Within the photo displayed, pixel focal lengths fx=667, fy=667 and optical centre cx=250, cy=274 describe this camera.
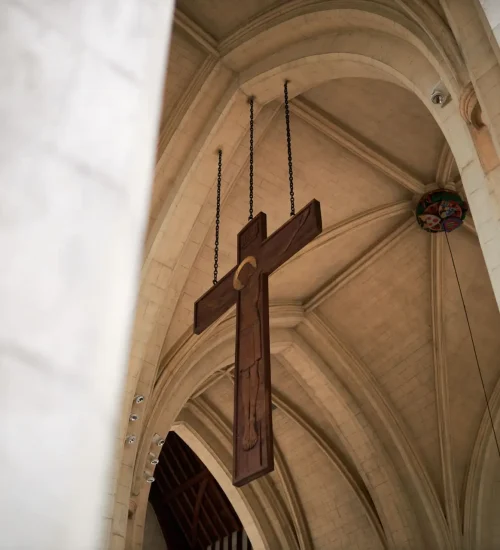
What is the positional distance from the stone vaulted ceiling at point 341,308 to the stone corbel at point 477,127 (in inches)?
104

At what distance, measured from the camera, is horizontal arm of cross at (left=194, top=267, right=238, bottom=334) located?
6.64m

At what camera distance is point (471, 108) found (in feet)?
17.1

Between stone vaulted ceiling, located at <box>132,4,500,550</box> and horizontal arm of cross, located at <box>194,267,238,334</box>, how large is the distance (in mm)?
1953

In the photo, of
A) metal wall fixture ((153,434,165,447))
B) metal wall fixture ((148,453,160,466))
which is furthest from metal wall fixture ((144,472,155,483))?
metal wall fixture ((153,434,165,447))

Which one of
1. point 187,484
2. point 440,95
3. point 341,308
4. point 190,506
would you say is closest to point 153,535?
point 190,506

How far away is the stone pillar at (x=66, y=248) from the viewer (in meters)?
0.69

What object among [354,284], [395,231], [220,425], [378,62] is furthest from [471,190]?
[220,425]

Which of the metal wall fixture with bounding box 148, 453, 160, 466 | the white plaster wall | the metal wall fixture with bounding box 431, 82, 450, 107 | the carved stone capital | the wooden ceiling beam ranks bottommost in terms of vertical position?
the metal wall fixture with bounding box 148, 453, 160, 466

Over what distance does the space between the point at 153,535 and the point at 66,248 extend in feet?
70.0

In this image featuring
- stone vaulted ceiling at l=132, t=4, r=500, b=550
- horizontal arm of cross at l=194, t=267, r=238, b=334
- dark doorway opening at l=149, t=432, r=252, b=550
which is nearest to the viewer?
horizontal arm of cross at l=194, t=267, r=238, b=334

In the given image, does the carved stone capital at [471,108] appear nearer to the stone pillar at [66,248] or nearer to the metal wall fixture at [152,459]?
the stone pillar at [66,248]

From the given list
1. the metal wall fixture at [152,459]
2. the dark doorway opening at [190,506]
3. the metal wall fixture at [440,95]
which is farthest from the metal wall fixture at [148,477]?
the dark doorway opening at [190,506]

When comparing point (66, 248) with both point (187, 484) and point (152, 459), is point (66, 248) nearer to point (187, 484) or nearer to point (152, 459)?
point (152, 459)

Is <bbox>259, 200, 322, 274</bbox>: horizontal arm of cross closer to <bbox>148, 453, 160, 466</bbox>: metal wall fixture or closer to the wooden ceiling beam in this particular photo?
<bbox>148, 453, 160, 466</bbox>: metal wall fixture
